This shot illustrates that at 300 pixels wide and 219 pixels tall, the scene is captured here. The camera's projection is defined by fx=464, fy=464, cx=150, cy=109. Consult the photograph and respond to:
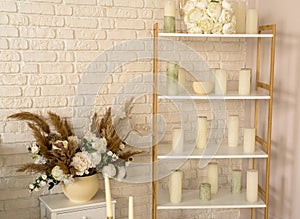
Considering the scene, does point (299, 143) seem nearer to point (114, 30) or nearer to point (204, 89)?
point (204, 89)

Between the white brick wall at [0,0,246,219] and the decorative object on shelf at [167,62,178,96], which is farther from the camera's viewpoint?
the decorative object on shelf at [167,62,178,96]

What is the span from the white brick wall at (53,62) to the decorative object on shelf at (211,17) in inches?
14.4

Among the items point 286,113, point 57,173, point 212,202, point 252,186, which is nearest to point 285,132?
point 286,113

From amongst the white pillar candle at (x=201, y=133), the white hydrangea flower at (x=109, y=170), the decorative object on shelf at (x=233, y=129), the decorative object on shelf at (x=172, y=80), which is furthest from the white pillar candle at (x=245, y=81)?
the white hydrangea flower at (x=109, y=170)

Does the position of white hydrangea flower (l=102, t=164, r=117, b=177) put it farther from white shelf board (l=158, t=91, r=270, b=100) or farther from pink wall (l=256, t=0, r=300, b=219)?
pink wall (l=256, t=0, r=300, b=219)

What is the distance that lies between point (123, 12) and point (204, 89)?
2.14 feet

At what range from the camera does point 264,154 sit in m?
2.57

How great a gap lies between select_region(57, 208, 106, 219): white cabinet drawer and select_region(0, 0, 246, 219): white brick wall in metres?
0.28

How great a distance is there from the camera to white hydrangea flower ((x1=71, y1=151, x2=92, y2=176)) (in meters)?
2.35

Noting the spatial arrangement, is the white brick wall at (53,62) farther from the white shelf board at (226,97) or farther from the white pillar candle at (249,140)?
the white pillar candle at (249,140)

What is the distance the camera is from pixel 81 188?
2.41 meters

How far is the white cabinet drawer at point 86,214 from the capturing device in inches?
93.7

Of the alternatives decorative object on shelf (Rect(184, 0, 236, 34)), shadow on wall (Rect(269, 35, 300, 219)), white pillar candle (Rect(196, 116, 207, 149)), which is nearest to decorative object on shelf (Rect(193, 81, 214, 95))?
white pillar candle (Rect(196, 116, 207, 149))

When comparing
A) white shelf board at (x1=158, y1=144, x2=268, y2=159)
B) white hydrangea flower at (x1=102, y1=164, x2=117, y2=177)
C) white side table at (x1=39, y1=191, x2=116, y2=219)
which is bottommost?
white side table at (x1=39, y1=191, x2=116, y2=219)
